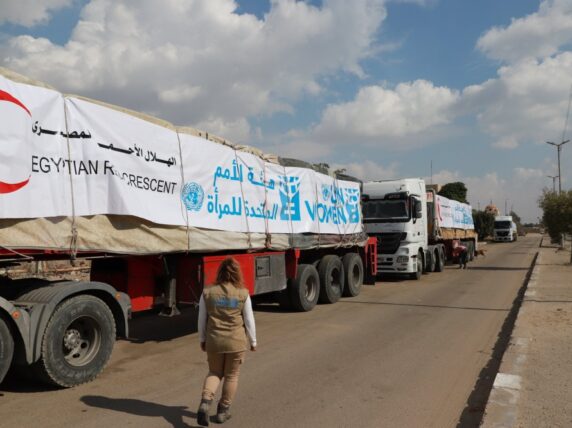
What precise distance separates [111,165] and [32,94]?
1.19 m

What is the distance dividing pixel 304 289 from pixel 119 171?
572cm

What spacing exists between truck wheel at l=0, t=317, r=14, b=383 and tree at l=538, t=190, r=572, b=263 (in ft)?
79.5

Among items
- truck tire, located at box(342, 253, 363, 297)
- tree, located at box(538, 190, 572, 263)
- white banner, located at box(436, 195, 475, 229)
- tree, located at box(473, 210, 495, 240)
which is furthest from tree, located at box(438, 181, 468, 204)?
truck tire, located at box(342, 253, 363, 297)

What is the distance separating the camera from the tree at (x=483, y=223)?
66.8 metres

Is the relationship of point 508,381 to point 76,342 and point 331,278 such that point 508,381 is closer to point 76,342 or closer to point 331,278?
point 76,342

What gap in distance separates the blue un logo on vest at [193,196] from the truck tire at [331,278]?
5.08 m

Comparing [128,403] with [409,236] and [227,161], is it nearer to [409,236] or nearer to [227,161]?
[227,161]

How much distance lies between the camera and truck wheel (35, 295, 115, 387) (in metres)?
5.16

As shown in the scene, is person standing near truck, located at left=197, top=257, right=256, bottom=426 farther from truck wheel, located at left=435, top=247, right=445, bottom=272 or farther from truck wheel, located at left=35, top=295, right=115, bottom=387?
truck wheel, located at left=435, top=247, right=445, bottom=272

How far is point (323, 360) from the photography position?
6730 mm

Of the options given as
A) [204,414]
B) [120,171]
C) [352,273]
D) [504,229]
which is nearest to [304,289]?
[352,273]

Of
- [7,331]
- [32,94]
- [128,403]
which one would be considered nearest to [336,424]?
[128,403]

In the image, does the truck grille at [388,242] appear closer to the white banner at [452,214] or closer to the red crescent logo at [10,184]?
the white banner at [452,214]

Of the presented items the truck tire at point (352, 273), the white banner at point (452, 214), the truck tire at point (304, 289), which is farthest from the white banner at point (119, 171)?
the white banner at point (452, 214)
